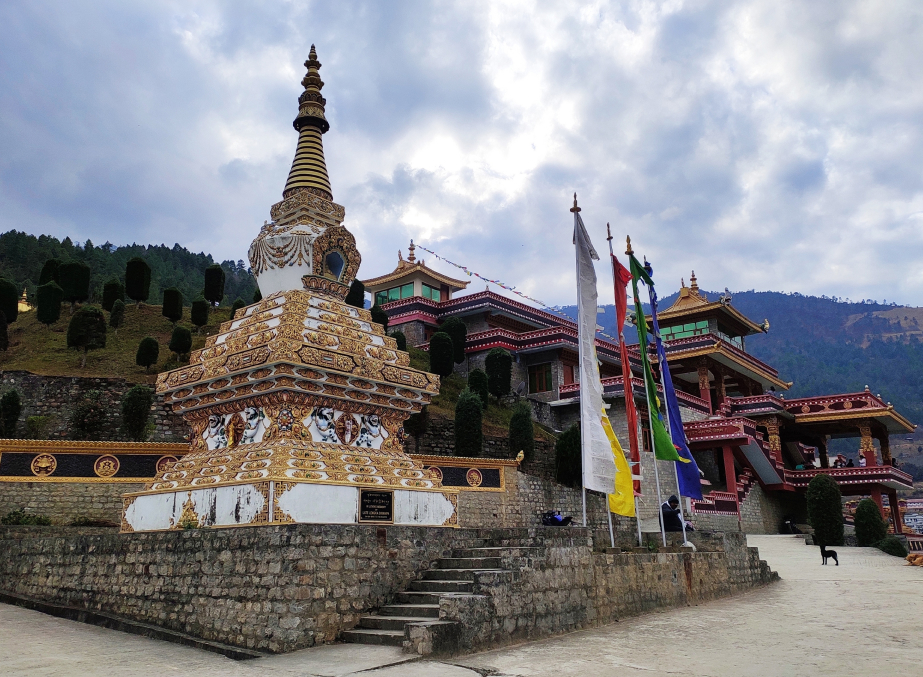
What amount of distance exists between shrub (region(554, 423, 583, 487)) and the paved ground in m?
14.9

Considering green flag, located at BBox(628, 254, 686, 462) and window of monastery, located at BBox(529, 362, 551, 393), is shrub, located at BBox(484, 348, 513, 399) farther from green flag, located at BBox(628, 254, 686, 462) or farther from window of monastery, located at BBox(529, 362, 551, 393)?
green flag, located at BBox(628, 254, 686, 462)

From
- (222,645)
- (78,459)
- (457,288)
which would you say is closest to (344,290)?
(222,645)

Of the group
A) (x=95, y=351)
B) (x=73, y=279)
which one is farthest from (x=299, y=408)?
(x=73, y=279)

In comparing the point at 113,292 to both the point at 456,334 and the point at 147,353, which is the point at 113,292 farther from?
the point at 456,334

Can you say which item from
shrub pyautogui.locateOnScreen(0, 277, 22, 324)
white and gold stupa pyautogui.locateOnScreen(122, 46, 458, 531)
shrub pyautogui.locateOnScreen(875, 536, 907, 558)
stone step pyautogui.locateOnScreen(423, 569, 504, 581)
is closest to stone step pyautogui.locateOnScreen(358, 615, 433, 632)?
stone step pyautogui.locateOnScreen(423, 569, 504, 581)

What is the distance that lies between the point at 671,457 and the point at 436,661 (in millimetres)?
7823

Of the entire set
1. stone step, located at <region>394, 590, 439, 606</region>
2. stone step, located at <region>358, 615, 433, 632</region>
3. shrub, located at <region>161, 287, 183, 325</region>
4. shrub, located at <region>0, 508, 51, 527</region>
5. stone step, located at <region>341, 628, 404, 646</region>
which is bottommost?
stone step, located at <region>341, 628, 404, 646</region>

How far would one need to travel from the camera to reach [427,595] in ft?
32.0

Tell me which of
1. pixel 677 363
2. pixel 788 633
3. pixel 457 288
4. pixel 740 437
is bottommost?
pixel 788 633

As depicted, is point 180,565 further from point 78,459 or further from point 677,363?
point 677,363

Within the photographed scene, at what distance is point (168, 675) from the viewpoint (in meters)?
7.62

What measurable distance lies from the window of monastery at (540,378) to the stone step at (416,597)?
32.0 metres

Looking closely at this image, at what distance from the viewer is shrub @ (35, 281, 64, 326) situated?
33.5 metres

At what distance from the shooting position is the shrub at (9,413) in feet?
73.4
